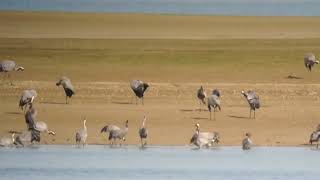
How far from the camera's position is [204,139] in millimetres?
20672

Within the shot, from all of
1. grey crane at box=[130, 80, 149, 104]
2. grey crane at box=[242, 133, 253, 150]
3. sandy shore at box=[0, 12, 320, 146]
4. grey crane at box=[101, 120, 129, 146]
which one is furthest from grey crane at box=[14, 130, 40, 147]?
grey crane at box=[130, 80, 149, 104]

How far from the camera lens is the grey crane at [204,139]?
2070 cm

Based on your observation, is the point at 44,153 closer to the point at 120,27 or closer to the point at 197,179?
the point at 197,179

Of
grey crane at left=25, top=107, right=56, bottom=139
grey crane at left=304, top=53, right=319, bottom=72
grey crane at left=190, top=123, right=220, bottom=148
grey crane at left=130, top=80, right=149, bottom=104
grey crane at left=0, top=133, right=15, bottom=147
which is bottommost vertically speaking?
grey crane at left=0, top=133, right=15, bottom=147

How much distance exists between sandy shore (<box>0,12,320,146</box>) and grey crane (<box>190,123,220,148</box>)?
542 mm

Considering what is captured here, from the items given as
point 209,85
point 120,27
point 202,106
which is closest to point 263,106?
point 202,106

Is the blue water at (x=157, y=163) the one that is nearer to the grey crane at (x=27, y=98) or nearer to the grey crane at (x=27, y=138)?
the grey crane at (x=27, y=138)

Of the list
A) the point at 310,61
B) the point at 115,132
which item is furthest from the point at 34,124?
the point at 310,61

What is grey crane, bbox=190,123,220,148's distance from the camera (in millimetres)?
20703

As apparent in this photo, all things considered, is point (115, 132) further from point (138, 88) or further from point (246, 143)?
point (138, 88)

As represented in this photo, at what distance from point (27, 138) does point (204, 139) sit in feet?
10.8

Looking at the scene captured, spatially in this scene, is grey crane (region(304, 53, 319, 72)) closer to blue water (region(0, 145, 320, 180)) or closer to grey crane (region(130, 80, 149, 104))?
grey crane (region(130, 80, 149, 104))

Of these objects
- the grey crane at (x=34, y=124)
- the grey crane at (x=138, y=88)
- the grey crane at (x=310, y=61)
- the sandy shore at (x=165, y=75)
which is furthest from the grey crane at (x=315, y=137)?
the grey crane at (x=310, y=61)

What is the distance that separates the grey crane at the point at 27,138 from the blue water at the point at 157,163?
15cm
